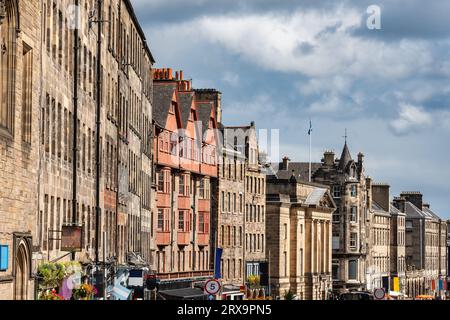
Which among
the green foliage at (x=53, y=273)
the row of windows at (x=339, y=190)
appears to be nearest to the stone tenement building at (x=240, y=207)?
the row of windows at (x=339, y=190)

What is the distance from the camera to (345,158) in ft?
522

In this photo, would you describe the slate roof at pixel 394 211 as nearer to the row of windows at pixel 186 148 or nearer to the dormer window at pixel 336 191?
the dormer window at pixel 336 191

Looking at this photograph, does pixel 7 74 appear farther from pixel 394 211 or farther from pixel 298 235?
pixel 394 211

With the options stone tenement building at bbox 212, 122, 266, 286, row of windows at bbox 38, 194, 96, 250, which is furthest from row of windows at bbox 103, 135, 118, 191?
stone tenement building at bbox 212, 122, 266, 286

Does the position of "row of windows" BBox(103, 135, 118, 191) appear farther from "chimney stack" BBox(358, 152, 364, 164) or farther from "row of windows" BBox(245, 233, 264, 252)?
"chimney stack" BBox(358, 152, 364, 164)

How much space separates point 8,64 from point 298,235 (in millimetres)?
102746

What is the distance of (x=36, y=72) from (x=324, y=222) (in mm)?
113064

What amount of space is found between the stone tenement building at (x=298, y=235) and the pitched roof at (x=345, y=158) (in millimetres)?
8886

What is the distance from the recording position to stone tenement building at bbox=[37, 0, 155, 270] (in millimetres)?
40250

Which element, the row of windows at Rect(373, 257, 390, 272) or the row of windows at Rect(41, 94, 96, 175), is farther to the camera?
the row of windows at Rect(373, 257, 390, 272)

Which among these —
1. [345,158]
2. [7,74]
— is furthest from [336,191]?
[7,74]
